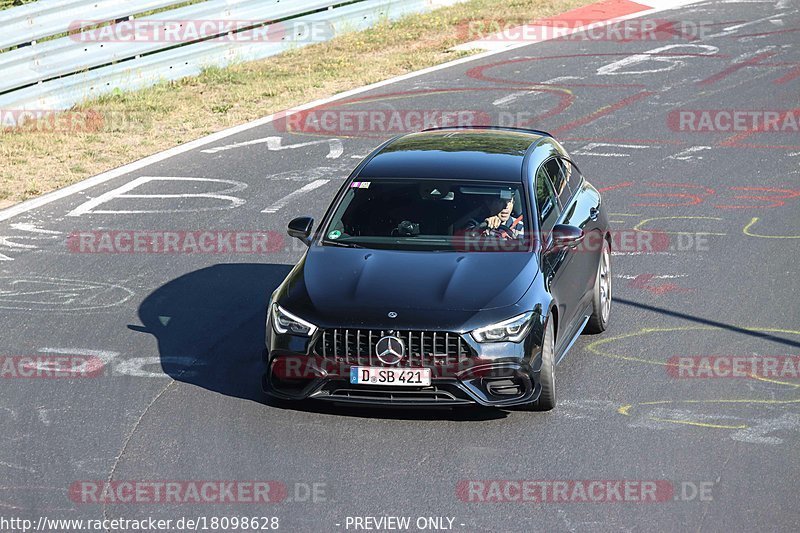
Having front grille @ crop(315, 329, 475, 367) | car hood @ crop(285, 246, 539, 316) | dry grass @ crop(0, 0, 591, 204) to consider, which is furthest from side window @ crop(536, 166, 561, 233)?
dry grass @ crop(0, 0, 591, 204)

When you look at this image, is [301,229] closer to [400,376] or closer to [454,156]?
[454,156]

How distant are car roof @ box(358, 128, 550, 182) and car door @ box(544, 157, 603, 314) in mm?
366

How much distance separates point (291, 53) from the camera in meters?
22.2

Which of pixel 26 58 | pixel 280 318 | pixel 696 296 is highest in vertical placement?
pixel 26 58

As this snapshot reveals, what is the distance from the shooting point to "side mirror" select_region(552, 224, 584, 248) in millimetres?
9148

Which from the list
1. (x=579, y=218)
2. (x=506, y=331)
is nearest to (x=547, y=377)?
(x=506, y=331)

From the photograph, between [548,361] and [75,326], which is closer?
[548,361]

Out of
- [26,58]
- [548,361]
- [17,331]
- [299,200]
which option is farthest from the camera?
[26,58]

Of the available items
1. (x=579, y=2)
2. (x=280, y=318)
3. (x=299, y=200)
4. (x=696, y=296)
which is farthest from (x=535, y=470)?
(x=579, y=2)

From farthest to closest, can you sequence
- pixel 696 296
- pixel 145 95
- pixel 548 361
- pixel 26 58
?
1. pixel 145 95
2. pixel 26 58
3. pixel 696 296
4. pixel 548 361

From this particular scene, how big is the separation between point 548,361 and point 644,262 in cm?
404

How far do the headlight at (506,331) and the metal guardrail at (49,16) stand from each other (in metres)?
10.9

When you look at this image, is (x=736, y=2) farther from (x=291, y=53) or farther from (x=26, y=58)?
(x=26, y=58)

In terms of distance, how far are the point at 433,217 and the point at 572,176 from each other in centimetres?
204
